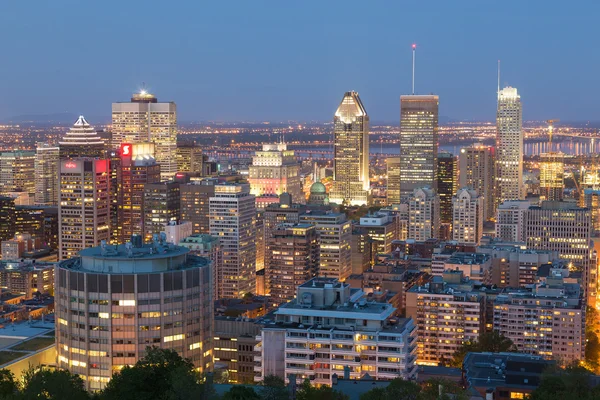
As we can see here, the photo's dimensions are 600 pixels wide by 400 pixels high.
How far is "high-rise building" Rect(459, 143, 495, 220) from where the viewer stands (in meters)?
141

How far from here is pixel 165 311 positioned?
40.3 metres

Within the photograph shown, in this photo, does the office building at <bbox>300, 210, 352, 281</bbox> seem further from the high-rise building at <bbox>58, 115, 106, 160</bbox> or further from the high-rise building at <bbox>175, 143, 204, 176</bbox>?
the high-rise building at <bbox>175, 143, 204, 176</bbox>

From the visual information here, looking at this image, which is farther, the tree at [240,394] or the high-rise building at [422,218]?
the high-rise building at [422,218]

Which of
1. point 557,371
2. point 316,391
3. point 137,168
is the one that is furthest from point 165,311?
point 137,168

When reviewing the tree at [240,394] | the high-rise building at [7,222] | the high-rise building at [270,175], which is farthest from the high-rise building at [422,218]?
the tree at [240,394]

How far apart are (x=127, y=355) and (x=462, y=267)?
4147cm

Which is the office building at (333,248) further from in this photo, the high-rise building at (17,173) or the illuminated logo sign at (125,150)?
the high-rise building at (17,173)

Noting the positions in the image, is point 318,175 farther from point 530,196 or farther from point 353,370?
point 353,370

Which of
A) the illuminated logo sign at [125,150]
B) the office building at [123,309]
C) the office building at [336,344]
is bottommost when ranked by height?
the office building at [336,344]

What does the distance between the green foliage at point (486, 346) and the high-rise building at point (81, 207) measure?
153ft

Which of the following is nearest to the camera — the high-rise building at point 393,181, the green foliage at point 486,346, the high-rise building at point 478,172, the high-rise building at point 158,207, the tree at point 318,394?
the tree at point 318,394

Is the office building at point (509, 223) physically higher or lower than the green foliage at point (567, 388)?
higher

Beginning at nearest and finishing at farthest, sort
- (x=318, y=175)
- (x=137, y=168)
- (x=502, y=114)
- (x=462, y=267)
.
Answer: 1. (x=462, y=267)
2. (x=137, y=168)
3. (x=502, y=114)
4. (x=318, y=175)

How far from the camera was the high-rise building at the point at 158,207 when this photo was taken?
10119 cm
